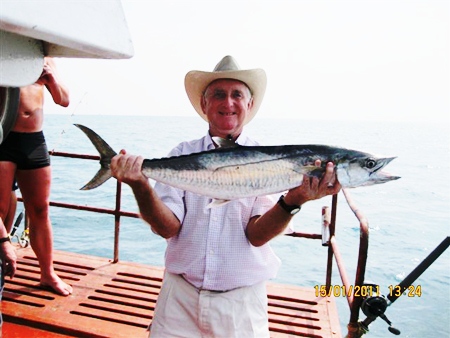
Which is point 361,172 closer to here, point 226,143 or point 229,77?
point 226,143

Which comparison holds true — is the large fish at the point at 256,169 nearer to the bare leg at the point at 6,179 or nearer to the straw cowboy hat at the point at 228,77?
the straw cowboy hat at the point at 228,77

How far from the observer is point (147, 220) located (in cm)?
232

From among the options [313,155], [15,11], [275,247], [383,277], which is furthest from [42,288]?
[275,247]

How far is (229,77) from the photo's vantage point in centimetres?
265

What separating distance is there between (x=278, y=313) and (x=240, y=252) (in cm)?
138

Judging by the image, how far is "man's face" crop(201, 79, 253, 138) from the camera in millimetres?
2537

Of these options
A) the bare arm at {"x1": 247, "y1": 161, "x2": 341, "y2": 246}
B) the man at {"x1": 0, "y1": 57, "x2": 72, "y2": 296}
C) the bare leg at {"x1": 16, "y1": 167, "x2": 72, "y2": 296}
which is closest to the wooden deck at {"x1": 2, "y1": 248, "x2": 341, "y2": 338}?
the bare leg at {"x1": 16, "y1": 167, "x2": 72, "y2": 296}

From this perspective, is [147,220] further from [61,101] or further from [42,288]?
[42,288]

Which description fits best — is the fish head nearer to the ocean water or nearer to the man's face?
the man's face

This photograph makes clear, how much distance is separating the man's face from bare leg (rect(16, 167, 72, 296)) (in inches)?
63.7

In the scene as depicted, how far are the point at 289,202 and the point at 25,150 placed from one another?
85.7 inches

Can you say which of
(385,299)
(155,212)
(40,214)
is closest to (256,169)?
(155,212)

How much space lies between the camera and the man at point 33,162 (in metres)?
3.09

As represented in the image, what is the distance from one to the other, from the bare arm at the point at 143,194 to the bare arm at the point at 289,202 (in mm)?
496
